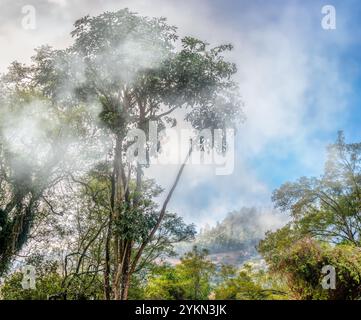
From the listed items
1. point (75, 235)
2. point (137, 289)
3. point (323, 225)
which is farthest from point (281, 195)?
point (75, 235)

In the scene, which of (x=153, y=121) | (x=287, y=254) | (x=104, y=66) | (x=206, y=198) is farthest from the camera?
(x=206, y=198)

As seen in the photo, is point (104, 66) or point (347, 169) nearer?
point (104, 66)

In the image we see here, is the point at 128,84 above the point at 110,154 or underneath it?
above

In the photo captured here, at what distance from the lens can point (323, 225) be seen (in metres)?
17.4

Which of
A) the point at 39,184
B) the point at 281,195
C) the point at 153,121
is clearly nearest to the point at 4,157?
the point at 39,184

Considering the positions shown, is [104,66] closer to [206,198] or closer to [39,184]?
[39,184]

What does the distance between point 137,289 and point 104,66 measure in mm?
11513

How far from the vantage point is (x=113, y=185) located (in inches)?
391

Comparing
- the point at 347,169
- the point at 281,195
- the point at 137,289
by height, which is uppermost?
the point at 347,169

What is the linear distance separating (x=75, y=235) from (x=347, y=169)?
466 inches

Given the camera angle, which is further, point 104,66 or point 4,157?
point 4,157

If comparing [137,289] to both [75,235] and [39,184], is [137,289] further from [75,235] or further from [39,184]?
[39,184]
